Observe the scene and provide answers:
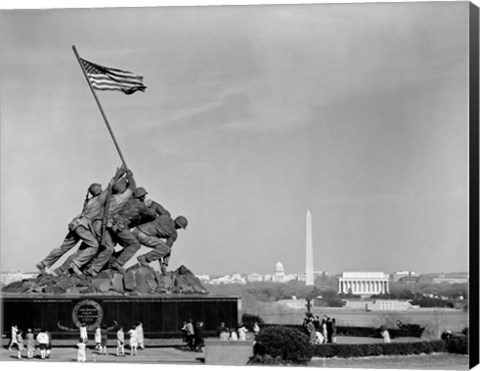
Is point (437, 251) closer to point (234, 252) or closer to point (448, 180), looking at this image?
point (448, 180)

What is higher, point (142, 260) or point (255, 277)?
point (142, 260)

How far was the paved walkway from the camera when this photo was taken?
32.3 metres

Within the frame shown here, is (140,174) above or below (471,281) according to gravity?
above

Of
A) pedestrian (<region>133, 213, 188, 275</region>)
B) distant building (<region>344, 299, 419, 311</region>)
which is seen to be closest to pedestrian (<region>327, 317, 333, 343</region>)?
distant building (<region>344, 299, 419, 311</region>)

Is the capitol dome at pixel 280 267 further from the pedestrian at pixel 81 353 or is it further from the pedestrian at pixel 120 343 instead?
the pedestrian at pixel 81 353

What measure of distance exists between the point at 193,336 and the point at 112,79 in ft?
16.5

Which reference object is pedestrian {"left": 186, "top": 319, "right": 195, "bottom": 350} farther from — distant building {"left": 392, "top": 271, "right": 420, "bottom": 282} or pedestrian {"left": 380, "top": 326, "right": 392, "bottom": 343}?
distant building {"left": 392, "top": 271, "right": 420, "bottom": 282}

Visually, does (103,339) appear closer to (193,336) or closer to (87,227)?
(193,336)

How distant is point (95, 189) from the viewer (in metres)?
34.0

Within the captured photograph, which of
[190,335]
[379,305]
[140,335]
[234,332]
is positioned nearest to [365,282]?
[379,305]

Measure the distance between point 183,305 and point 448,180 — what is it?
17.4ft

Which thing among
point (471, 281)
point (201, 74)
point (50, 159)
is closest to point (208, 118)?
point (201, 74)

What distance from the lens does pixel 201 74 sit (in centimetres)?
3375

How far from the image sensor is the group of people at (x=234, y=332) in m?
33.0
